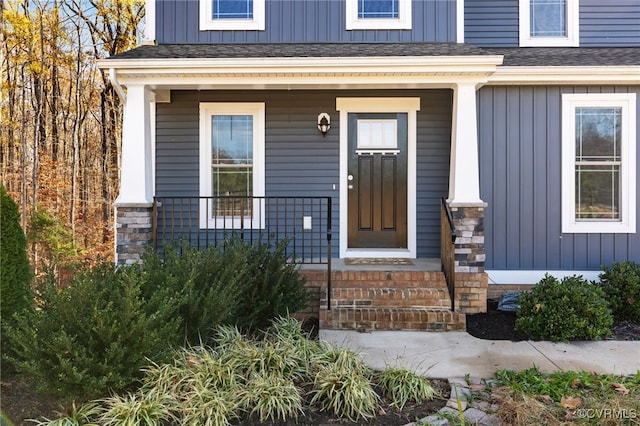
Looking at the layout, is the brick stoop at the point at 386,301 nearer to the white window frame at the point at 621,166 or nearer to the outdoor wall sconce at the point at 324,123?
the outdoor wall sconce at the point at 324,123

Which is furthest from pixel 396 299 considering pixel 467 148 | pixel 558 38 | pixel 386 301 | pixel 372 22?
pixel 558 38

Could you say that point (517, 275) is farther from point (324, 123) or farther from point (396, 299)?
point (324, 123)

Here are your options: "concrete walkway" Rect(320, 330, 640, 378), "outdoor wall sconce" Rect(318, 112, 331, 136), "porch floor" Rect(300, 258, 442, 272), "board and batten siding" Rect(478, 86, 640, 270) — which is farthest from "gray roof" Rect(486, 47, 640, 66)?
"concrete walkway" Rect(320, 330, 640, 378)

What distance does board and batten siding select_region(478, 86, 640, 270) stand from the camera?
567 cm

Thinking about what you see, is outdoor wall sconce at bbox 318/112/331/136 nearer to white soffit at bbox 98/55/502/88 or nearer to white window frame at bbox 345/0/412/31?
white soffit at bbox 98/55/502/88

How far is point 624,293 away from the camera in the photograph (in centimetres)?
482

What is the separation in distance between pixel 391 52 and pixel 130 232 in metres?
3.85

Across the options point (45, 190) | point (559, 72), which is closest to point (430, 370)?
point (559, 72)

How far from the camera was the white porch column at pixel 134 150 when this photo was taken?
4977 millimetres

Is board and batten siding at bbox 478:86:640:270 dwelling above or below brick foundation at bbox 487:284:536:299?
above

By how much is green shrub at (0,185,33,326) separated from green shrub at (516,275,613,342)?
183 inches

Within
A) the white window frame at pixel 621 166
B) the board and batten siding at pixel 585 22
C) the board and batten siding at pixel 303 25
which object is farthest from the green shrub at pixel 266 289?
the board and batten siding at pixel 585 22

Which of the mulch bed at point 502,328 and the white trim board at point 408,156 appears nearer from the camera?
the mulch bed at point 502,328

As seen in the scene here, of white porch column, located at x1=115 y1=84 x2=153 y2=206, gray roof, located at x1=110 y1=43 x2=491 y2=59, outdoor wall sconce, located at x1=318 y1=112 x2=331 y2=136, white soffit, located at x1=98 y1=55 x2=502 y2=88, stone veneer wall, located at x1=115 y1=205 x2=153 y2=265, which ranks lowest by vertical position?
stone veneer wall, located at x1=115 y1=205 x2=153 y2=265
